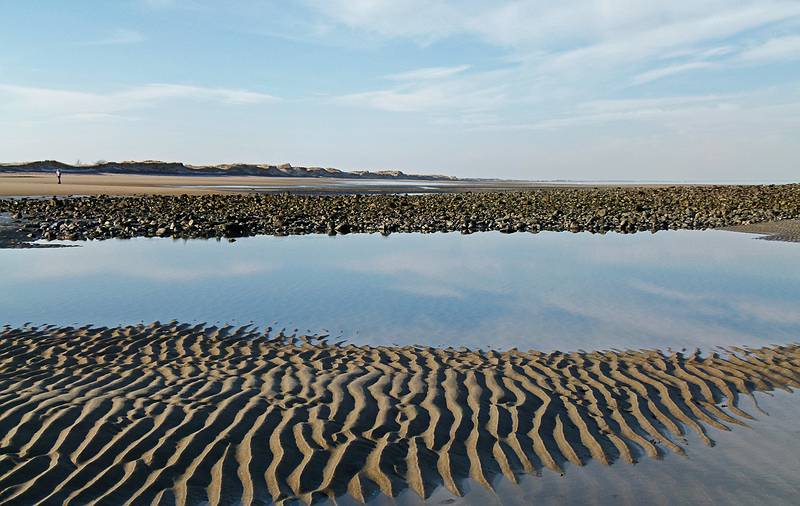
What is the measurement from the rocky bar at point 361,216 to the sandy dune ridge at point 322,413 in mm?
15430

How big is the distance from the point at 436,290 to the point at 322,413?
732 centimetres

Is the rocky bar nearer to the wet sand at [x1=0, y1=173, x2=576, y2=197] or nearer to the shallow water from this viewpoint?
the shallow water

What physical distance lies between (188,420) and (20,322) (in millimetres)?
5977

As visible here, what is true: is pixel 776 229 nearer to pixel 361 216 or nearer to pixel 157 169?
pixel 361 216

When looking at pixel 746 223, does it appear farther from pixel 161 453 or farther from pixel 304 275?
pixel 161 453

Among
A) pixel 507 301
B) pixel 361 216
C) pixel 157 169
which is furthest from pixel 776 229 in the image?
pixel 157 169

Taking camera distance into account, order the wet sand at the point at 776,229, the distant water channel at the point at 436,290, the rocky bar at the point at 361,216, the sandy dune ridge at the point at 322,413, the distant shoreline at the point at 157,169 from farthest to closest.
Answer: the distant shoreline at the point at 157,169, the rocky bar at the point at 361,216, the wet sand at the point at 776,229, the distant water channel at the point at 436,290, the sandy dune ridge at the point at 322,413

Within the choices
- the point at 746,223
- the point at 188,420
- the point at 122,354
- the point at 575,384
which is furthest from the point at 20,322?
the point at 746,223

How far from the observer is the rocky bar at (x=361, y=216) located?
943 inches

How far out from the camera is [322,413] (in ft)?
20.4

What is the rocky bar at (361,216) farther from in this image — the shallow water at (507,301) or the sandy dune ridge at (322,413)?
the sandy dune ridge at (322,413)

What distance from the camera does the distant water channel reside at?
999 centimetres

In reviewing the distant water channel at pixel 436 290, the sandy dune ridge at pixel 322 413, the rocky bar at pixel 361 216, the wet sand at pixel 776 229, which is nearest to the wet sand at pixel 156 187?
the rocky bar at pixel 361 216

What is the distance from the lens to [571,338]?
9.47m
